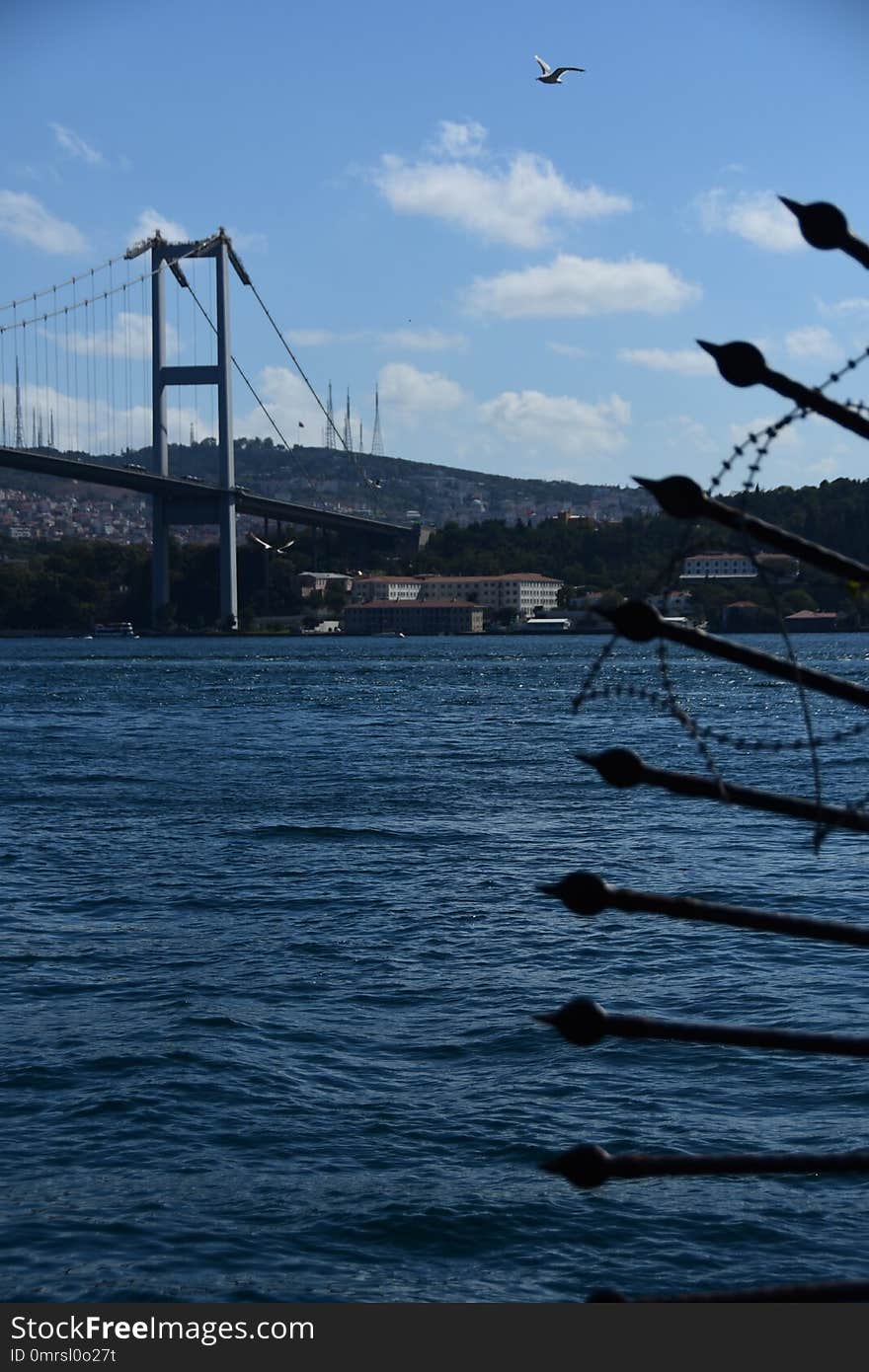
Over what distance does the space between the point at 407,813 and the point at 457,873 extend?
3.70 metres

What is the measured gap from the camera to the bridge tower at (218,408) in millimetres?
57406

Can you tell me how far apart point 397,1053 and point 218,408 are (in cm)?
5385

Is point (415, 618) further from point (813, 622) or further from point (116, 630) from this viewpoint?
point (813, 622)

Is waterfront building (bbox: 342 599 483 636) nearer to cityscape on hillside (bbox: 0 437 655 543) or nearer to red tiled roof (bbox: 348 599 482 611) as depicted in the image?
red tiled roof (bbox: 348 599 482 611)

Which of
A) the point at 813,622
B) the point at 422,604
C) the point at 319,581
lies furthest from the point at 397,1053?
the point at 422,604

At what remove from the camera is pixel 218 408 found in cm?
5831

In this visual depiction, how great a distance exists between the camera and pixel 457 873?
10711mm

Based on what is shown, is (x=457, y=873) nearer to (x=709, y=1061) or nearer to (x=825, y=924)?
(x=709, y=1061)

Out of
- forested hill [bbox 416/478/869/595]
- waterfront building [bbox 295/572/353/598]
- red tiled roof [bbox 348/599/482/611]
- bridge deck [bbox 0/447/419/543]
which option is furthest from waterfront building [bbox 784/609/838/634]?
bridge deck [bbox 0/447/419/543]

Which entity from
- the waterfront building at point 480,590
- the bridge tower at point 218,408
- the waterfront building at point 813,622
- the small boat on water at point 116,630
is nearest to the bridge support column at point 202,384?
the bridge tower at point 218,408

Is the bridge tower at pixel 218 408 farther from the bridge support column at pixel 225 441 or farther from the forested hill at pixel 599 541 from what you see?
the forested hill at pixel 599 541

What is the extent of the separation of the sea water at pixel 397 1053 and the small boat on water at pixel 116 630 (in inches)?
2796

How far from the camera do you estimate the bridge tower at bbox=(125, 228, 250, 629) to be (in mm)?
57406

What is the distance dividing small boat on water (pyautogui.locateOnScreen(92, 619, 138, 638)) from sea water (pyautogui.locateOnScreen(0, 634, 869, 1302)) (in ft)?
233
